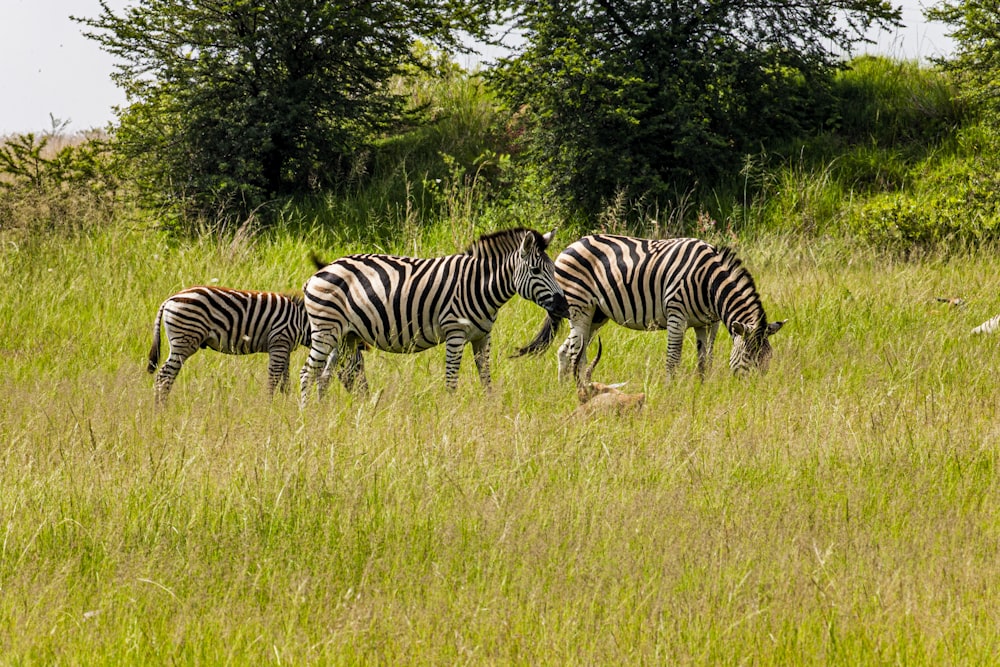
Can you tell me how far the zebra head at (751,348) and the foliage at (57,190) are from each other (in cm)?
1053

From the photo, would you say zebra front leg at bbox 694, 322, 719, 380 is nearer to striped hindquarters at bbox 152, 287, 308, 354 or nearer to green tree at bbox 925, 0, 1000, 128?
striped hindquarters at bbox 152, 287, 308, 354

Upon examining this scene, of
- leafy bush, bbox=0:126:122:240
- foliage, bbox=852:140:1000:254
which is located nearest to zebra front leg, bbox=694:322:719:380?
foliage, bbox=852:140:1000:254

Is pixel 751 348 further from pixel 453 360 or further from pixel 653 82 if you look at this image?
pixel 653 82

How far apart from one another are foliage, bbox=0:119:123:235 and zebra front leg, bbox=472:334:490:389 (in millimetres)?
8925

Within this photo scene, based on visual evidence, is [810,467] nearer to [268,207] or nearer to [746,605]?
[746,605]

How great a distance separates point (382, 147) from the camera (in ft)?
70.6

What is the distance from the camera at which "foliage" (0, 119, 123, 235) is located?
16.0 m

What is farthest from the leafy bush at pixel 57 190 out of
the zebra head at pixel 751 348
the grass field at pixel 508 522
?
the zebra head at pixel 751 348

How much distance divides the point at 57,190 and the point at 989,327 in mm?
15577

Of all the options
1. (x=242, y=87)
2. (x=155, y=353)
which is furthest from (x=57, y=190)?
(x=155, y=353)

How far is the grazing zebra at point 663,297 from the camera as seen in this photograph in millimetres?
8625

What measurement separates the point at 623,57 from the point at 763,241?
5.11 m

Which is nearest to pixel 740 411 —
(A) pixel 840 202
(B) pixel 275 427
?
(B) pixel 275 427

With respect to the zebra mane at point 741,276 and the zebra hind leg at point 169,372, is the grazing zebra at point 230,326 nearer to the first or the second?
the zebra hind leg at point 169,372
